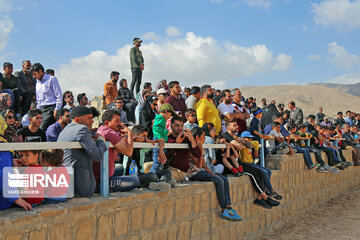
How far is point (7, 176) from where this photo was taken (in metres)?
3.25

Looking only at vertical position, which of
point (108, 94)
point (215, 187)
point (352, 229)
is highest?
point (108, 94)

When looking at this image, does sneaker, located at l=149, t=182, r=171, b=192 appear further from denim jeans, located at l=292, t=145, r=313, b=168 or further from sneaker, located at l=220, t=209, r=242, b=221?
denim jeans, located at l=292, t=145, r=313, b=168

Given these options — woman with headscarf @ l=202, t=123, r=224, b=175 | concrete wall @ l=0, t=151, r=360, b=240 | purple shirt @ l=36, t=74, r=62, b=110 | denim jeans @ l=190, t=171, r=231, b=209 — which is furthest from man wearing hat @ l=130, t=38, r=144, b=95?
denim jeans @ l=190, t=171, r=231, b=209

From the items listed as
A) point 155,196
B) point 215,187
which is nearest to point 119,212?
point 155,196

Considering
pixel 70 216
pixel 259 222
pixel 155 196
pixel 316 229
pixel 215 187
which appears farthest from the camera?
pixel 316 229

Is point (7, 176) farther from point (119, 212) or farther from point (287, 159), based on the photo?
point (287, 159)

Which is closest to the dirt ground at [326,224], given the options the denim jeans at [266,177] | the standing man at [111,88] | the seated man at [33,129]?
the denim jeans at [266,177]

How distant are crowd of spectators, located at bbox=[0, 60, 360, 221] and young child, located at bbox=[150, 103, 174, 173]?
15 millimetres

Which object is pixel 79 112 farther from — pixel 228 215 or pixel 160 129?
pixel 228 215

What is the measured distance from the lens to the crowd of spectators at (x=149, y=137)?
390cm

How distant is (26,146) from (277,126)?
7753 mm

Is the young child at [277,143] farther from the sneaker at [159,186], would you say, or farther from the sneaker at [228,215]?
the sneaker at [159,186]

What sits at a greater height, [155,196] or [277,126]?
[277,126]

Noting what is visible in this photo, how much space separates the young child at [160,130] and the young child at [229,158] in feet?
4.63
